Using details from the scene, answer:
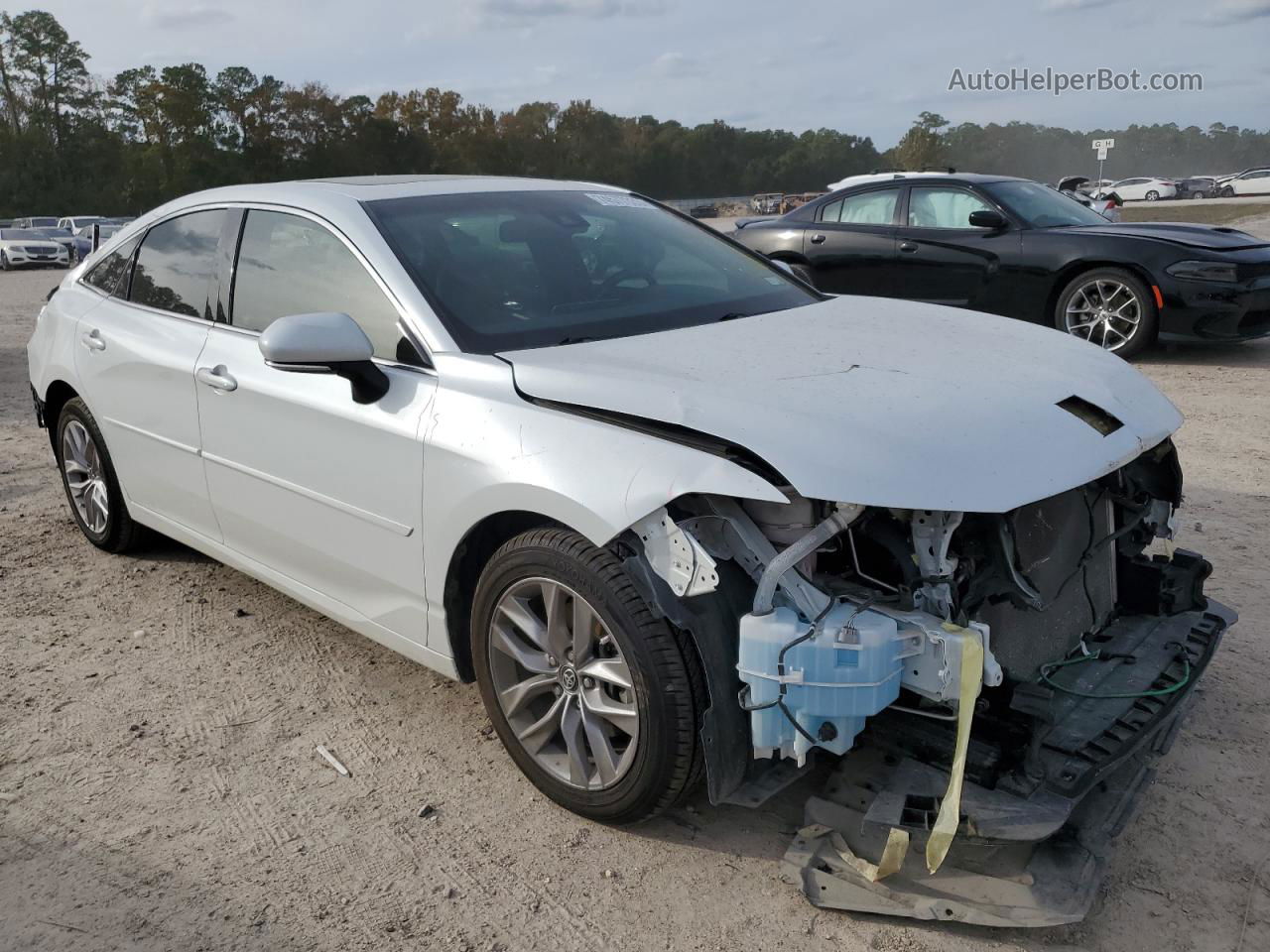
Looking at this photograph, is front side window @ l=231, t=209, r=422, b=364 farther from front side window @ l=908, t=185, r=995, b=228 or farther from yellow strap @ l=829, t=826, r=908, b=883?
front side window @ l=908, t=185, r=995, b=228

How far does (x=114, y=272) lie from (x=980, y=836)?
167 inches

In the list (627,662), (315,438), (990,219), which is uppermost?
(990,219)

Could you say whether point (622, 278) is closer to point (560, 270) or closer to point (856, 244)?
point (560, 270)

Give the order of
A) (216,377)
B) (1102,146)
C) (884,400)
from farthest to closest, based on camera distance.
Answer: (1102,146) → (216,377) → (884,400)

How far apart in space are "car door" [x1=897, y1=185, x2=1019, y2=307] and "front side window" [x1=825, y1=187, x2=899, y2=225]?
152mm

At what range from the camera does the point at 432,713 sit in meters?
3.63

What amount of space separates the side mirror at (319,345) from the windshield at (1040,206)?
24.5ft

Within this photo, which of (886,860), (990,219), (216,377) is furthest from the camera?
(990,219)

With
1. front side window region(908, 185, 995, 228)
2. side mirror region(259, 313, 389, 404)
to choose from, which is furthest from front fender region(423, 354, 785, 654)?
front side window region(908, 185, 995, 228)

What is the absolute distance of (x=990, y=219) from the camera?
912 cm

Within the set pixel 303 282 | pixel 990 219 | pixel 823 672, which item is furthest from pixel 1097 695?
pixel 990 219

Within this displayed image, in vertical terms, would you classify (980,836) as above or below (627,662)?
below

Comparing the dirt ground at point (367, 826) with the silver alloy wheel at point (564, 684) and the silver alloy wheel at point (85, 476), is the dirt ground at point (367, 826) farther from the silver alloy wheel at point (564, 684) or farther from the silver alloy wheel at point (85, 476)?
the silver alloy wheel at point (85, 476)

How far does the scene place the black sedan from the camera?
330 inches
